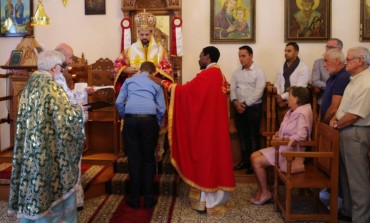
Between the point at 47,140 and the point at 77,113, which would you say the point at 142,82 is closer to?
the point at 77,113

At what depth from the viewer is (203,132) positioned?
4133 mm

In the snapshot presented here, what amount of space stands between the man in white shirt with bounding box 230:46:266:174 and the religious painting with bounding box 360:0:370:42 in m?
1.88

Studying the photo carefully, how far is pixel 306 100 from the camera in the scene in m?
4.25

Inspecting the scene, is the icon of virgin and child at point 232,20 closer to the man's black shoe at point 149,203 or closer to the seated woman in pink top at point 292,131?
the seated woman in pink top at point 292,131

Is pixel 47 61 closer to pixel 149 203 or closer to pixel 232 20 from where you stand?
pixel 149 203

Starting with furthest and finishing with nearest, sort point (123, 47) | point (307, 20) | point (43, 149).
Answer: point (307, 20), point (123, 47), point (43, 149)

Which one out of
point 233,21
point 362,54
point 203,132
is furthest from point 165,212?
point 233,21

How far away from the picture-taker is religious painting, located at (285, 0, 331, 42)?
629 centimetres

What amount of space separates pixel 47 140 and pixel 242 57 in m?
3.31

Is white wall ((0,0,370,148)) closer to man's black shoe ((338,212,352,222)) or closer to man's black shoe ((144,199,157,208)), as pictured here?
man's black shoe ((144,199,157,208))

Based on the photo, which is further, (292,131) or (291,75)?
(291,75)

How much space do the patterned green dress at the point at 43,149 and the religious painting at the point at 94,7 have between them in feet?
12.5

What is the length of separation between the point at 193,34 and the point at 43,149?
401cm

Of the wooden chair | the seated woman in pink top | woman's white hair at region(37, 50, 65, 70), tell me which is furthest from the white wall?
woman's white hair at region(37, 50, 65, 70)
